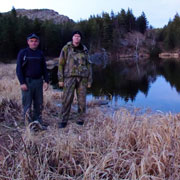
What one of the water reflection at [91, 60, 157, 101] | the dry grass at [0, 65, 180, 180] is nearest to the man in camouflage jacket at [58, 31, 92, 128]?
the dry grass at [0, 65, 180, 180]

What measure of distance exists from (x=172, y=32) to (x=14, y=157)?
64990 millimetres

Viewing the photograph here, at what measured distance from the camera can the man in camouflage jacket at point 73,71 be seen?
4.24 metres

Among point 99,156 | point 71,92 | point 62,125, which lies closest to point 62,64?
point 71,92

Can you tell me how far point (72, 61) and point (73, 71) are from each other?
19 centimetres

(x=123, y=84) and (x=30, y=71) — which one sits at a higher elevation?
(x=30, y=71)

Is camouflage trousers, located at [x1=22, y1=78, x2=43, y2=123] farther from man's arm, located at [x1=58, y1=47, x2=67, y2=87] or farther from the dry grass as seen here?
the dry grass

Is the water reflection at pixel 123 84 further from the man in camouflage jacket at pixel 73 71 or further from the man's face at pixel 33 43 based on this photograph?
the man's face at pixel 33 43

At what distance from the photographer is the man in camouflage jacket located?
424cm

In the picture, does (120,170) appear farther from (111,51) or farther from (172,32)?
(172,32)

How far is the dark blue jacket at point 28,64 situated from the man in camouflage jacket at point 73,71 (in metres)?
0.43

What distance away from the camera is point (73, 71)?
425 cm

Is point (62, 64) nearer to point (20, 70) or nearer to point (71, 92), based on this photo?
point (71, 92)

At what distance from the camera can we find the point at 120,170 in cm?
262

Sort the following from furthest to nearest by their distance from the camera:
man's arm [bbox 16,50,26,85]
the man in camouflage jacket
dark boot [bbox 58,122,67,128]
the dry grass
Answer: dark boot [bbox 58,122,67,128] < the man in camouflage jacket < man's arm [bbox 16,50,26,85] < the dry grass
